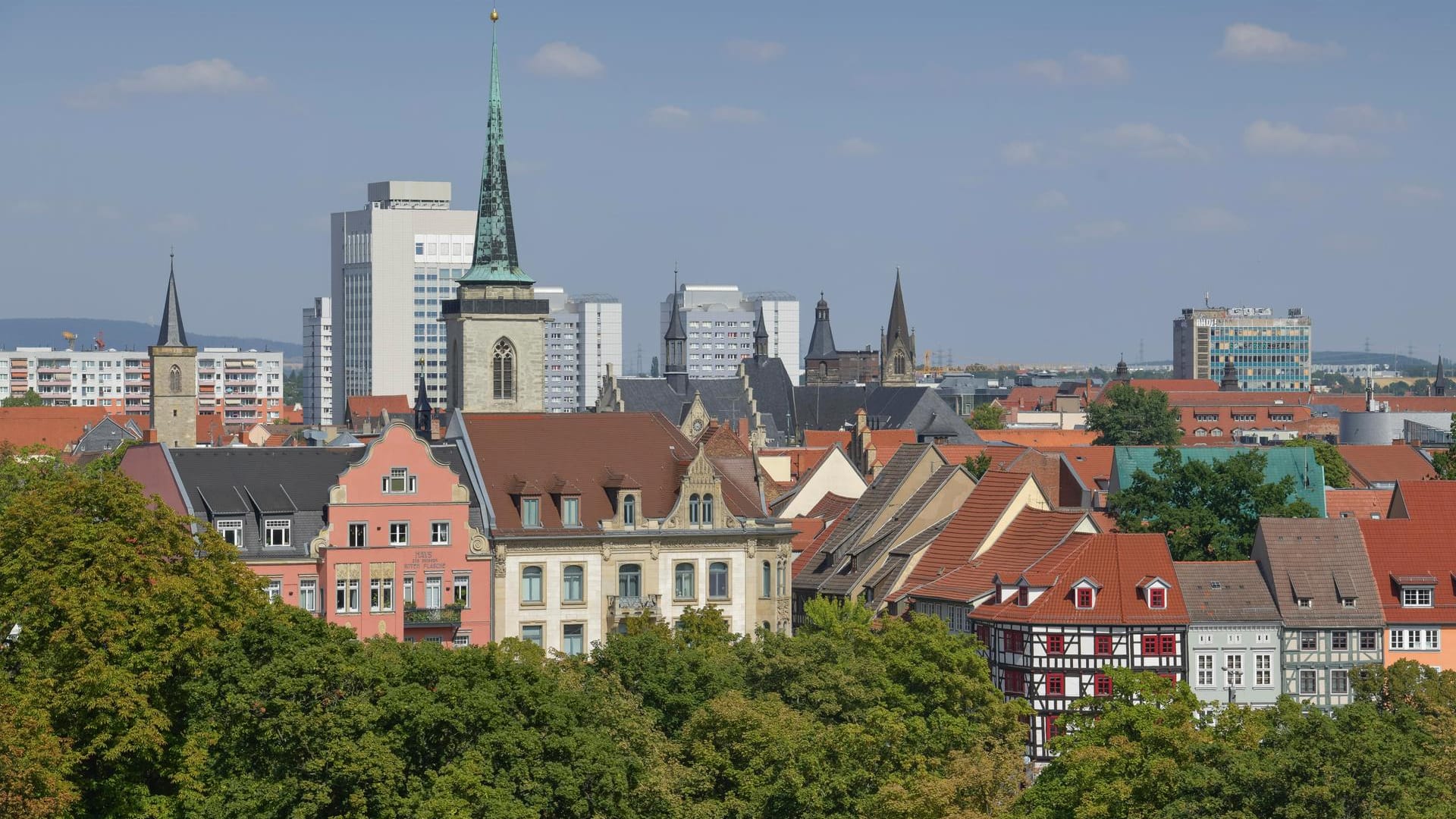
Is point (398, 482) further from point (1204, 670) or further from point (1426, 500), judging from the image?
point (1426, 500)

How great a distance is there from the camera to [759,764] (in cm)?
7094

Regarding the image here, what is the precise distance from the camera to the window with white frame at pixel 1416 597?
98.6m

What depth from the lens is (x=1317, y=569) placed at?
3898 inches

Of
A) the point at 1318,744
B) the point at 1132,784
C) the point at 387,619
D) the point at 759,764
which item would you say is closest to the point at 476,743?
the point at 759,764

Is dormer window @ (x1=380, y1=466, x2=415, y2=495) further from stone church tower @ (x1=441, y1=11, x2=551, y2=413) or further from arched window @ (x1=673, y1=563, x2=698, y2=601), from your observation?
stone church tower @ (x1=441, y1=11, x2=551, y2=413)

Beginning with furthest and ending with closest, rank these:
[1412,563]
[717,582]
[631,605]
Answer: [717,582] < [1412,563] < [631,605]

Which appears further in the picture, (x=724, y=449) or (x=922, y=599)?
(x=724, y=449)

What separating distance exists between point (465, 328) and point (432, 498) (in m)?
40.3

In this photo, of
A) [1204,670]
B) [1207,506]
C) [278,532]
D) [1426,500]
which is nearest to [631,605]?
[278,532]

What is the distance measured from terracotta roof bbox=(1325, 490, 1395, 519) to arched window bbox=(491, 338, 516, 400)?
42.6m

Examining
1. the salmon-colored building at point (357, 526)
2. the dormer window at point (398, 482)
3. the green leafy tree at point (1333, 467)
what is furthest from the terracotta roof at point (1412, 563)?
the green leafy tree at point (1333, 467)

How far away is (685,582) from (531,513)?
6.80m

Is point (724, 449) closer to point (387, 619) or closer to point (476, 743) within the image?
point (387, 619)

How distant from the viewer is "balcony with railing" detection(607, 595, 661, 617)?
99.5m
